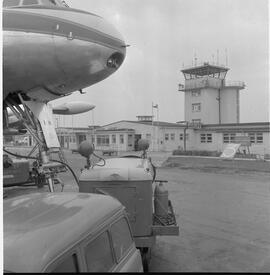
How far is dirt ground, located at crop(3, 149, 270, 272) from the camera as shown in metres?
5.99

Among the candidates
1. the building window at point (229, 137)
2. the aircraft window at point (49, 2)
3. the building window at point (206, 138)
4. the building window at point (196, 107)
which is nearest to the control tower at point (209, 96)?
the building window at point (196, 107)

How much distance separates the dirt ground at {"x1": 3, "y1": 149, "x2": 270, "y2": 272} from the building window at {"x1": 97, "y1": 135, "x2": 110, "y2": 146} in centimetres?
3801

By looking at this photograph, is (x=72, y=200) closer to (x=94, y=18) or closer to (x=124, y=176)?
(x=124, y=176)

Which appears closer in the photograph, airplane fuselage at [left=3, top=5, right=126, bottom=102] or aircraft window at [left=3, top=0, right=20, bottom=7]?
airplane fuselage at [left=3, top=5, right=126, bottom=102]

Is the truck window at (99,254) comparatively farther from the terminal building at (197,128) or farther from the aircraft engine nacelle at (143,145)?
the terminal building at (197,128)

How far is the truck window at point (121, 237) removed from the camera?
310 centimetres

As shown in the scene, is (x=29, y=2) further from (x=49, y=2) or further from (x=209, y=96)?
(x=209, y=96)

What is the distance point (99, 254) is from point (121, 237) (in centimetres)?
61

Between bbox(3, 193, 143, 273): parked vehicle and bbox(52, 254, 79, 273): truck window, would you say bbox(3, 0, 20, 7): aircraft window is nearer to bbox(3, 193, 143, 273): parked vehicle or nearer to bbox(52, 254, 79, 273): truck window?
bbox(3, 193, 143, 273): parked vehicle

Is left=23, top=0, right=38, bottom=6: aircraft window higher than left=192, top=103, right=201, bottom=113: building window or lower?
lower

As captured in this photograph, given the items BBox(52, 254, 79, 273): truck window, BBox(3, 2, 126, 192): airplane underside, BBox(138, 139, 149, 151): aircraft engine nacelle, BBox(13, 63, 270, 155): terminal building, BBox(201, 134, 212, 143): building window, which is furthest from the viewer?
Result: BBox(201, 134, 212, 143): building window

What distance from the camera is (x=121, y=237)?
10.9ft

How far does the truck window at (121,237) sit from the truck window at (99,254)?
6.1 inches

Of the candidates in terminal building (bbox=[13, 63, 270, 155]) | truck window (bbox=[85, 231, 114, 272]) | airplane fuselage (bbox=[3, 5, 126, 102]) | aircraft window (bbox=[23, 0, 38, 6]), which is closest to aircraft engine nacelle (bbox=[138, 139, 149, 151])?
airplane fuselage (bbox=[3, 5, 126, 102])
